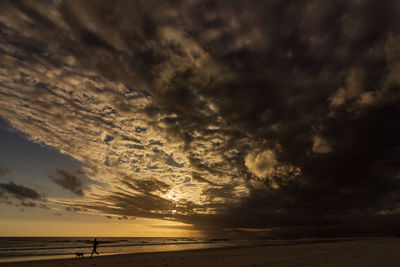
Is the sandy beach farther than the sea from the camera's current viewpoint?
No

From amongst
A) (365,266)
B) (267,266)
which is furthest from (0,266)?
(365,266)

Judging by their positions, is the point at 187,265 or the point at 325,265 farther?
the point at 187,265

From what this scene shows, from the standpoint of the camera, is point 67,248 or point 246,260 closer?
point 246,260

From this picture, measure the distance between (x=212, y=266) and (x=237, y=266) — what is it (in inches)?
105

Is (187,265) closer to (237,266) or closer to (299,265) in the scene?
(237,266)

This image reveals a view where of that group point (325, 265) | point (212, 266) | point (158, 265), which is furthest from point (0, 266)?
point (325, 265)

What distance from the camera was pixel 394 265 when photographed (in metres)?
18.9

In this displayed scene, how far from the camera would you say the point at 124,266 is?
68.8 ft

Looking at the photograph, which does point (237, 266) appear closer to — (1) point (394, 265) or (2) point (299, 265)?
(2) point (299, 265)

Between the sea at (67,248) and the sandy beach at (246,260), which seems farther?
the sea at (67,248)

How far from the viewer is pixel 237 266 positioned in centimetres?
1939

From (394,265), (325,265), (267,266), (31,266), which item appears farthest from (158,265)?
(394,265)

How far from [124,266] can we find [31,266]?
1004cm

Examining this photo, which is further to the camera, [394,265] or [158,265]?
[158,265]
